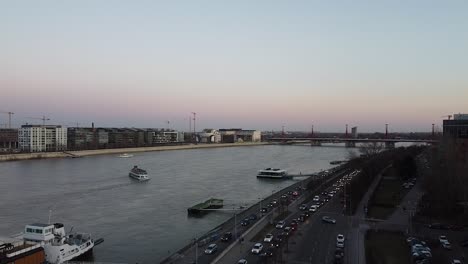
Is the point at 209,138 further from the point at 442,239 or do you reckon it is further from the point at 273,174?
the point at 442,239

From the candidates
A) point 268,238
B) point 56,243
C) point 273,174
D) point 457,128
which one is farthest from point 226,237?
point 457,128

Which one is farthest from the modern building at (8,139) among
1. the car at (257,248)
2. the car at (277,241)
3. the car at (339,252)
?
the car at (339,252)

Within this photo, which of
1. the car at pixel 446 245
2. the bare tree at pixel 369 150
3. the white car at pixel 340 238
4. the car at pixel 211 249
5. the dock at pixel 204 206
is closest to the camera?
the car at pixel 211 249

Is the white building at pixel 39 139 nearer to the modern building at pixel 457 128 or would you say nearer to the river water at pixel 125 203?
the river water at pixel 125 203

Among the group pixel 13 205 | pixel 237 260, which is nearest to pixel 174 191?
pixel 13 205

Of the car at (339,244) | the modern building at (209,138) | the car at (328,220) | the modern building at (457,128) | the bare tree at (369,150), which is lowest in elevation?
the car at (339,244)

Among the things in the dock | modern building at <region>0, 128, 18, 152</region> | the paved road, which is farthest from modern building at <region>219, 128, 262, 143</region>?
the paved road
